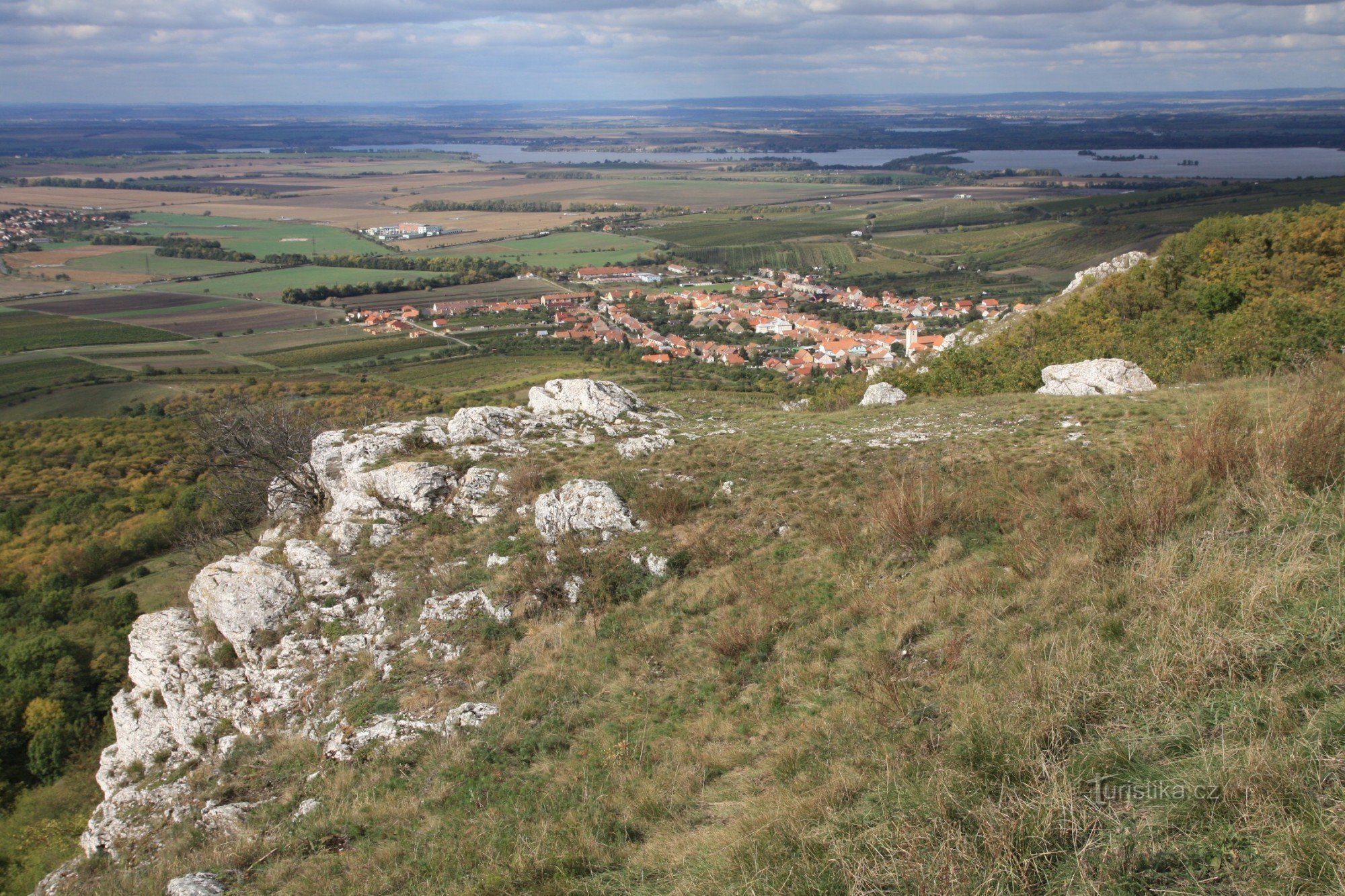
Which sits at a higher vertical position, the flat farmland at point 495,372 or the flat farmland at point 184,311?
the flat farmland at point 184,311

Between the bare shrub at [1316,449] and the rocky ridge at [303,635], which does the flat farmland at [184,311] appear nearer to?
the rocky ridge at [303,635]

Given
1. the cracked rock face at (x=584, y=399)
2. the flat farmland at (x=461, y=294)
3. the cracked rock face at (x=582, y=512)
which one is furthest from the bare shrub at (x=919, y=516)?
the flat farmland at (x=461, y=294)

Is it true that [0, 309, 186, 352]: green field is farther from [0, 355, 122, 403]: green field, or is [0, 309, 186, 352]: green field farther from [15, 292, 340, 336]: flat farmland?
[0, 355, 122, 403]: green field

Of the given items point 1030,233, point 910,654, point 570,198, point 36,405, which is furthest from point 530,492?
point 570,198

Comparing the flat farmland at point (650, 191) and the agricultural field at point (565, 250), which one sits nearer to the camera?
the agricultural field at point (565, 250)

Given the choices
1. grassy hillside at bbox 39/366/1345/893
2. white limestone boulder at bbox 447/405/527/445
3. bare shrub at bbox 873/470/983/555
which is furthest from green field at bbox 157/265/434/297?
bare shrub at bbox 873/470/983/555

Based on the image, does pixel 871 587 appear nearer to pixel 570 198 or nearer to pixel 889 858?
pixel 889 858

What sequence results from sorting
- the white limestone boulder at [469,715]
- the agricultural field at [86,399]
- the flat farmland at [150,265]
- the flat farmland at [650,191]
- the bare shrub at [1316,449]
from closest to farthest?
the bare shrub at [1316,449] < the white limestone boulder at [469,715] < the agricultural field at [86,399] < the flat farmland at [150,265] < the flat farmland at [650,191]
